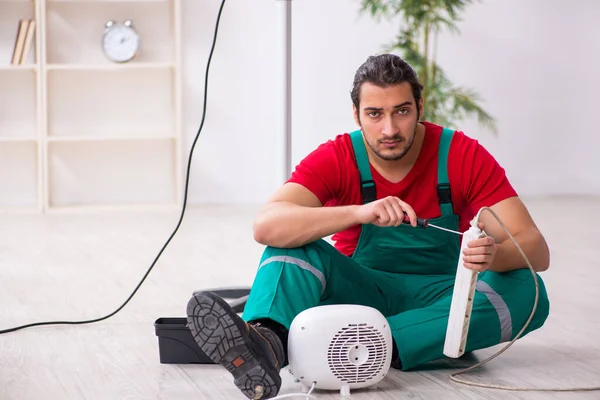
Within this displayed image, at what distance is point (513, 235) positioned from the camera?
6.65 ft

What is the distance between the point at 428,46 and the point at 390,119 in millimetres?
3443

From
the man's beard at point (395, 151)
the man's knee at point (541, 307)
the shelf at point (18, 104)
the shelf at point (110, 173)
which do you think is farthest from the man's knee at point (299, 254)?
the shelf at point (18, 104)

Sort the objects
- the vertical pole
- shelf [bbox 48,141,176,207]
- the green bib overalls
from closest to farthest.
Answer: the green bib overalls
the vertical pole
shelf [bbox 48,141,176,207]

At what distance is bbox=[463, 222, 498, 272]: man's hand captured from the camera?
183 centimetres

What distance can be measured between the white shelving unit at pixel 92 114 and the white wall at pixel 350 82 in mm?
163

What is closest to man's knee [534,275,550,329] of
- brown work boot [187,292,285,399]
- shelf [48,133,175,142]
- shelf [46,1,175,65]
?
brown work boot [187,292,285,399]

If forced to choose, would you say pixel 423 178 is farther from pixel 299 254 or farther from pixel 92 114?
pixel 92 114

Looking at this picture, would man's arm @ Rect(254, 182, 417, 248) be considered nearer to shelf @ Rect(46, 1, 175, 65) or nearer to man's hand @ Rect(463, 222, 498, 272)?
Result: man's hand @ Rect(463, 222, 498, 272)

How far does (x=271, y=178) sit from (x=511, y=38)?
164cm

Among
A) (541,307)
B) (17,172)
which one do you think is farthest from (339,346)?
(17,172)

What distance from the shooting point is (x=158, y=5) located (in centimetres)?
516

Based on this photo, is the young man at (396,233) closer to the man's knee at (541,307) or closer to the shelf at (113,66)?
the man's knee at (541,307)

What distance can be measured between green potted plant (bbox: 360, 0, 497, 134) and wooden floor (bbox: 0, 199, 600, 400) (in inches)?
29.0

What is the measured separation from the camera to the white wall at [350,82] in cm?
528
